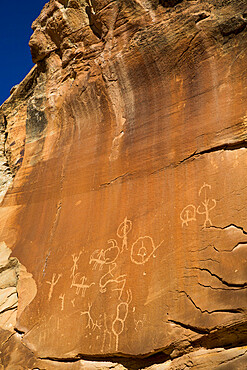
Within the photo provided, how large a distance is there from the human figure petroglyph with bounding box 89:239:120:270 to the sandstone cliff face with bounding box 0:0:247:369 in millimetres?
14

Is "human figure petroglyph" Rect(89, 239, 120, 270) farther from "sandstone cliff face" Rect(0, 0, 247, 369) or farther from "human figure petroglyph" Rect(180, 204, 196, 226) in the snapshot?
"human figure petroglyph" Rect(180, 204, 196, 226)

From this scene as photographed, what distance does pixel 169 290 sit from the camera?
11.4ft

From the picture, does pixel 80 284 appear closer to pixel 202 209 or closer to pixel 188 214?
pixel 188 214

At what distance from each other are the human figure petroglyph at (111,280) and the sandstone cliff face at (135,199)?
14 mm

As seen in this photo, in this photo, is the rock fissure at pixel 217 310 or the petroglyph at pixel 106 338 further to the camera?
the petroglyph at pixel 106 338

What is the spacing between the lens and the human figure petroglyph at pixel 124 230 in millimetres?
4043

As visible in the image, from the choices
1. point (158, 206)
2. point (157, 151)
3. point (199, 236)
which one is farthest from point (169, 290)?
point (157, 151)

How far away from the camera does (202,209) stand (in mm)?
3678

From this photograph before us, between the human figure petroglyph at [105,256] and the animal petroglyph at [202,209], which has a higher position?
the animal petroglyph at [202,209]

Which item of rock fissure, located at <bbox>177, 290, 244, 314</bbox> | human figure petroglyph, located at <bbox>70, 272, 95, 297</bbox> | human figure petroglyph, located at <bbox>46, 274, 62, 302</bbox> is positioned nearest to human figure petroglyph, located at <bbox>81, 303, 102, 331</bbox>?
human figure petroglyph, located at <bbox>70, 272, 95, 297</bbox>

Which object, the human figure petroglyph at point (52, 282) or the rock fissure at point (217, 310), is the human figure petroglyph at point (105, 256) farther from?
the rock fissure at point (217, 310)

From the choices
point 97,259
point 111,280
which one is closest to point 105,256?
point 97,259

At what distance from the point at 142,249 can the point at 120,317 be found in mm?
721

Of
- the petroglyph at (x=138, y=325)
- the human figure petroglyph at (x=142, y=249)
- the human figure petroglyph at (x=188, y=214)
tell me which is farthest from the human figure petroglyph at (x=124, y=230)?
the petroglyph at (x=138, y=325)
